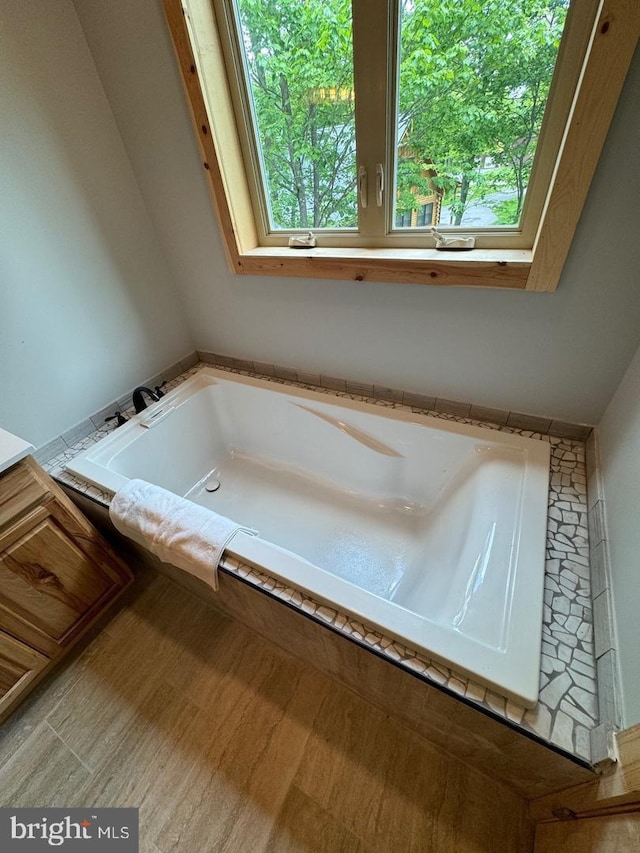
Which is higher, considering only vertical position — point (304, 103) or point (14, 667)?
point (304, 103)

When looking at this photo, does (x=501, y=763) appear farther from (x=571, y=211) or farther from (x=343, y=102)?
(x=343, y=102)

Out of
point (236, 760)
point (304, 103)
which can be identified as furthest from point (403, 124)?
point (236, 760)

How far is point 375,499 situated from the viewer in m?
1.52

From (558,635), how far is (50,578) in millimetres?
1481

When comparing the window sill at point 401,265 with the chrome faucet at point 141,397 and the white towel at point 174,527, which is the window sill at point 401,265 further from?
the white towel at point 174,527

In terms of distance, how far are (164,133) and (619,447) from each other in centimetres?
182

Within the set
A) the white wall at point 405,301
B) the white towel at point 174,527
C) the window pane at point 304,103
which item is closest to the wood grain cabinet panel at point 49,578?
the white towel at point 174,527

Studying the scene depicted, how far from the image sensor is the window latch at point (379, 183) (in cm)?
110

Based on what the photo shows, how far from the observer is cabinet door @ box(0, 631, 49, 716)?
1082 mm

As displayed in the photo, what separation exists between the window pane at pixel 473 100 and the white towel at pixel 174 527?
3.98ft

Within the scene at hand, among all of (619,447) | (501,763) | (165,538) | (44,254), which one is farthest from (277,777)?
(44,254)

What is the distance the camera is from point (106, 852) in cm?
91
